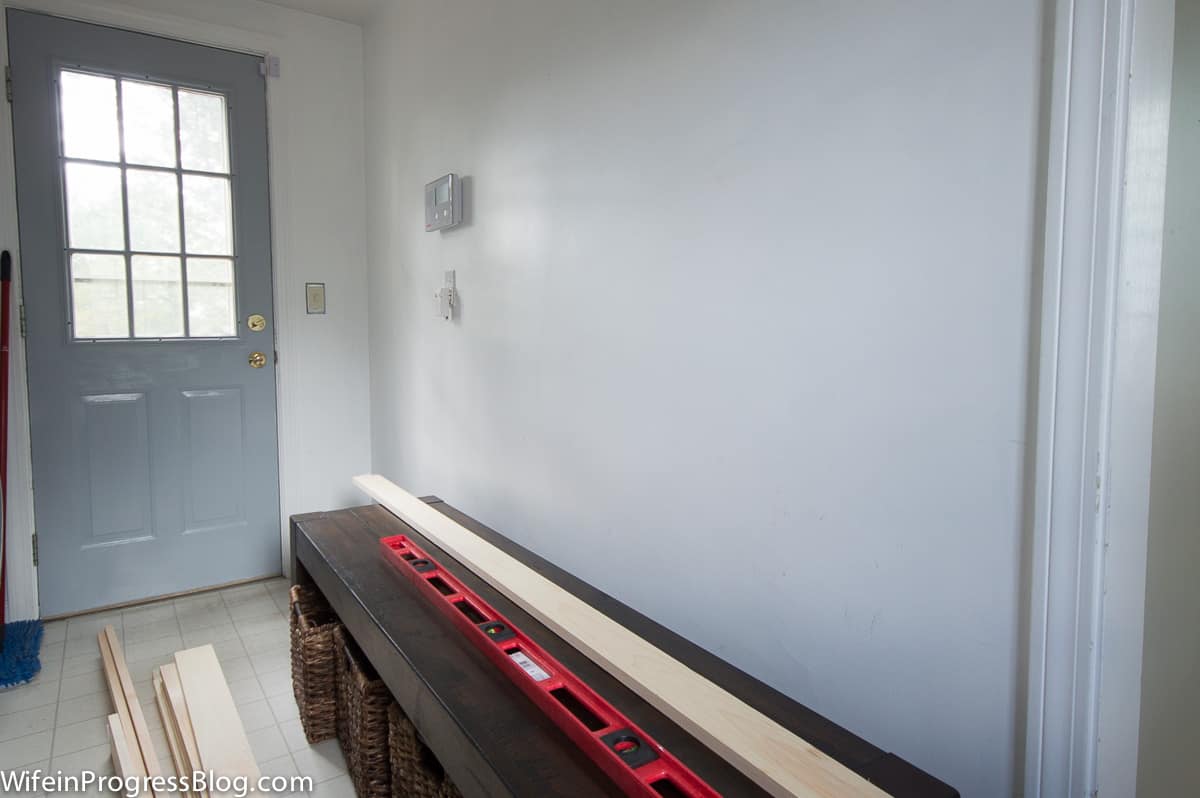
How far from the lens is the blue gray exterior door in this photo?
261cm

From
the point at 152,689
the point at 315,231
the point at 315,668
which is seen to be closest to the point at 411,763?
the point at 315,668

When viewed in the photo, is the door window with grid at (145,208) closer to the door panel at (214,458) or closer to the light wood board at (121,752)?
the door panel at (214,458)

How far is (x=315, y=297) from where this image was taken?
3141mm

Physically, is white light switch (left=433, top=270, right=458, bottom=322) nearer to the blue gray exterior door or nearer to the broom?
the blue gray exterior door

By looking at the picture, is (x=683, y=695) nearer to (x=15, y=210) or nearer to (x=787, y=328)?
(x=787, y=328)

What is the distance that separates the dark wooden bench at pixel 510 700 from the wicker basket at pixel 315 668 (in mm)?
192

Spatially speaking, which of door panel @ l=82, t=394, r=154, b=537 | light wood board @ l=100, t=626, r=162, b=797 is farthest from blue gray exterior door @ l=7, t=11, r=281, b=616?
light wood board @ l=100, t=626, r=162, b=797

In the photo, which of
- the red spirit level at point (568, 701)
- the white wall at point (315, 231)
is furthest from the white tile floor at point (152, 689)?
the red spirit level at point (568, 701)

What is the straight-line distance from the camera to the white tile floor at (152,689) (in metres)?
1.93

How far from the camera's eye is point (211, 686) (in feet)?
6.94

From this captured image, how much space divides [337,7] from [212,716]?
2757 mm

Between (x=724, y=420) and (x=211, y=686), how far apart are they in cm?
181

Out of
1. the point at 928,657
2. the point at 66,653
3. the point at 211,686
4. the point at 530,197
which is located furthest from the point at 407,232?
the point at 928,657

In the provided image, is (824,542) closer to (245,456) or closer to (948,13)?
(948,13)
